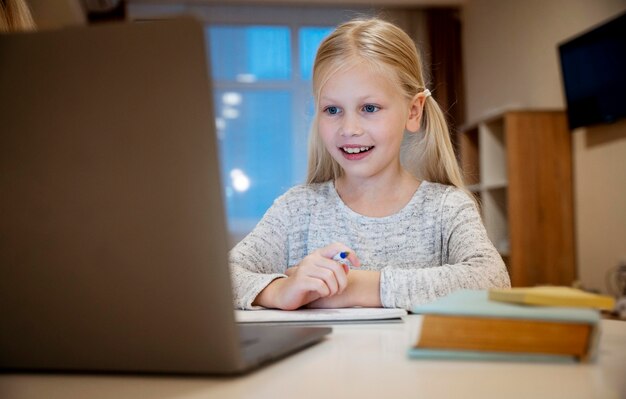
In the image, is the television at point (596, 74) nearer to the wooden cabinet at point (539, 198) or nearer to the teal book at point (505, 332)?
the wooden cabinet at point (539, 198)

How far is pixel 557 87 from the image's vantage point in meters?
4.78

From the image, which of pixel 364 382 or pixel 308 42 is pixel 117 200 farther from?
pixel 308 42

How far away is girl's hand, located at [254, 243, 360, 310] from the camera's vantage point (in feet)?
3.13

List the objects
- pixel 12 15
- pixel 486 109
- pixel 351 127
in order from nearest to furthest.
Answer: pixel 12 15
pixel 351 127
pixel 486 109

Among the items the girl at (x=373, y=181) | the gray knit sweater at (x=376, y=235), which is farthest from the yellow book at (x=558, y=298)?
the girl at (x=373, y=181)

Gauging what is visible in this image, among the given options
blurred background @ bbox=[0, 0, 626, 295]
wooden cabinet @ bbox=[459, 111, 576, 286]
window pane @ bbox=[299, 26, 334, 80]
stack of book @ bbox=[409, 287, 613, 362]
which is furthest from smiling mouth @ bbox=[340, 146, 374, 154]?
window pane @ bbox=[299, 26, 334, 80]

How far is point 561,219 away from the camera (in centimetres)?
459

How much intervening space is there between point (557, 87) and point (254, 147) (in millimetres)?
2904

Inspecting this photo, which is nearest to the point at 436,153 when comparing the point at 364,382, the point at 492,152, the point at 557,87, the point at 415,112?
the point at 415,112

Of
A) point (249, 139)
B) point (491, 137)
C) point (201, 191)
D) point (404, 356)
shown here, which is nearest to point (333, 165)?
point (404, 356)

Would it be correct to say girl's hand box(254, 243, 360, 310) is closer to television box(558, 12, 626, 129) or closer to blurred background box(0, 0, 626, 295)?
blurred background box(0, 0, 626, 295)

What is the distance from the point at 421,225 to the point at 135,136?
1028 millimetres

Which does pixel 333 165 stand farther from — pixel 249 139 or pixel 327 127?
pixel 249 139

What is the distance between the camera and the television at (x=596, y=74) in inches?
147
